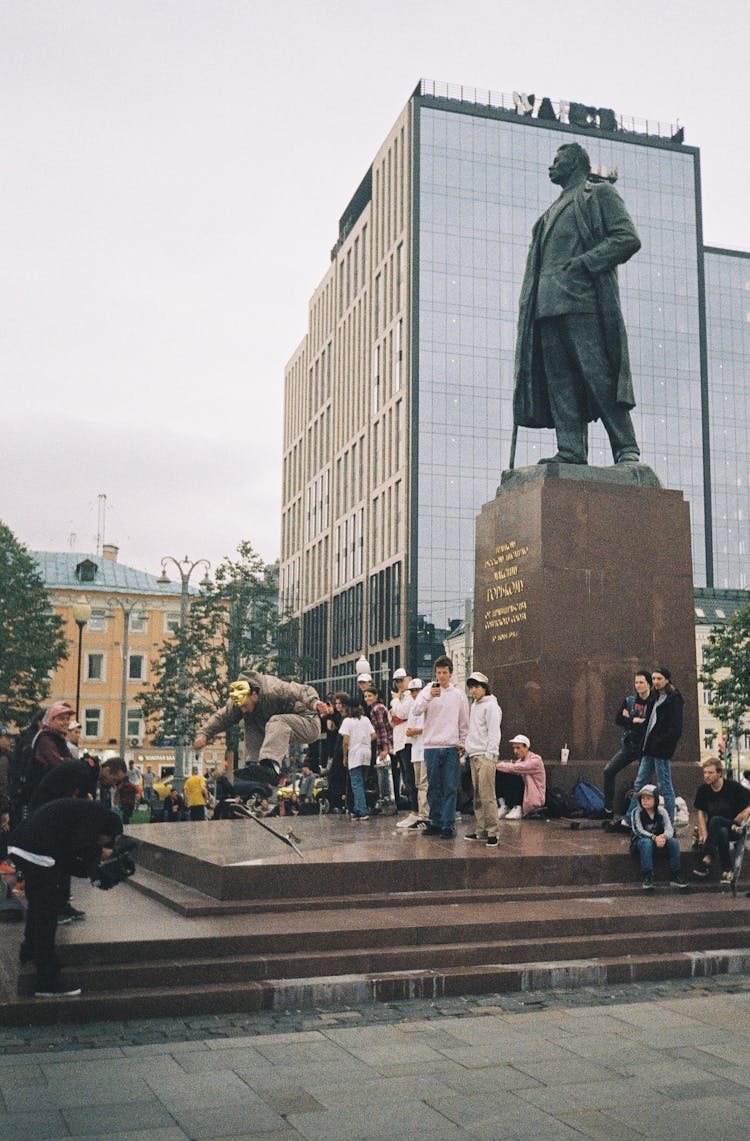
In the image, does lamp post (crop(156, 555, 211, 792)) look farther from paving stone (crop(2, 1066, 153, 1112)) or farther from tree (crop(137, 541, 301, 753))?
paving stone (crop(2, 1066, 153, 1112))

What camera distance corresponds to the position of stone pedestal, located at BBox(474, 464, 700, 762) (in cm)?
1317

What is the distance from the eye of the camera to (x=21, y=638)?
5225 cm

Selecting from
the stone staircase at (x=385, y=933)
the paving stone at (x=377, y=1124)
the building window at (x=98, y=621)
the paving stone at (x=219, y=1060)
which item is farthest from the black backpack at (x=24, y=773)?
the building window at (x=98, y=621)

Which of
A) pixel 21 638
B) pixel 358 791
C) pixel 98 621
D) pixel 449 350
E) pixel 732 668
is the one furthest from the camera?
pixel 98 621

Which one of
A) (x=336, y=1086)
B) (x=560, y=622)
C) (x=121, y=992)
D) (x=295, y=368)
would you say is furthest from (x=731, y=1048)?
(x=295, y=368)

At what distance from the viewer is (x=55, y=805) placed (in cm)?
717

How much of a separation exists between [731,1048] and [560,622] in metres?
7.58

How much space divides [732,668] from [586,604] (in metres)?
27.5

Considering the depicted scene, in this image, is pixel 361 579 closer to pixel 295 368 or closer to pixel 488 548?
pixel 295 368

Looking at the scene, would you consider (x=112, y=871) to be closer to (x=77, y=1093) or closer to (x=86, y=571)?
(x=77, y=1093)

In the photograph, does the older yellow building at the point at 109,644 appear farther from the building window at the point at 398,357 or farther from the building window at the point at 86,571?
the building window at the point at 398,357

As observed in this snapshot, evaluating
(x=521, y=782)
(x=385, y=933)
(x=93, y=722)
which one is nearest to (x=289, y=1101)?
(x=385, y=933)

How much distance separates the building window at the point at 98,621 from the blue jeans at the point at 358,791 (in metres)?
64.4

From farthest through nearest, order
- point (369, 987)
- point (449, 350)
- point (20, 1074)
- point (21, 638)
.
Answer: point (449, 350)
point (21, 638)
point (369, 987)
point (20, 1074)
